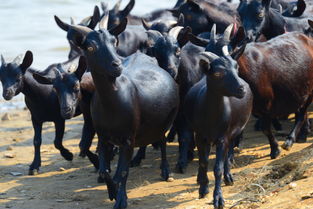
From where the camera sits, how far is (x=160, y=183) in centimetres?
1098

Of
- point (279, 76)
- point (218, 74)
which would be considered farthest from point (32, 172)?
point (218, 74)

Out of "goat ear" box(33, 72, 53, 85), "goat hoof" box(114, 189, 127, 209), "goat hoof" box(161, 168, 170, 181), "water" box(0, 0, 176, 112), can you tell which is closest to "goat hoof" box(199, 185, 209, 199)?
"goat hoof" box(114, 189, 127, 209)

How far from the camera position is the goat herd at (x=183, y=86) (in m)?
9.66

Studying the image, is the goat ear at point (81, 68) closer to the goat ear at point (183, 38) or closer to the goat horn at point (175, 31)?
the goat horn at point (175, 31)

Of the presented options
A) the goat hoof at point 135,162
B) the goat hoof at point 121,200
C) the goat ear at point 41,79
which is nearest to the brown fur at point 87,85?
the goat ear at point 41,79

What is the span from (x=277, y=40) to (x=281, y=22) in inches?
53.5

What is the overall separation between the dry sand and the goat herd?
8.7 inches

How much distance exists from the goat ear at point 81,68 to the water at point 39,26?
702 centimetres

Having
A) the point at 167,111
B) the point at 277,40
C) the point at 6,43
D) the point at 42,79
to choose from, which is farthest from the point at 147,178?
the point at 6,43

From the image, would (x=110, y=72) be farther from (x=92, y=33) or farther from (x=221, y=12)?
(x=221, y=12)

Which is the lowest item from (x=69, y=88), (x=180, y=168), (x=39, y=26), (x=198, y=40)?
(x=39, y=26)

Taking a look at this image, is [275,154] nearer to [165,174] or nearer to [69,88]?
[165,174]

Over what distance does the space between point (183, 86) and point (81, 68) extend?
1.55m

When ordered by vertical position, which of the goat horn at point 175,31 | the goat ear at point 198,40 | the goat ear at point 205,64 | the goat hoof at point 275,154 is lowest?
the goat hoof at point 275,154
